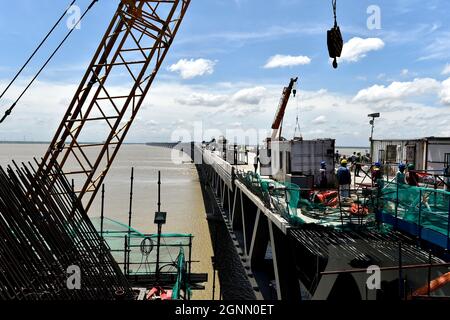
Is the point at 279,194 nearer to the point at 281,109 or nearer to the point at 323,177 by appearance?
the point at 323,177

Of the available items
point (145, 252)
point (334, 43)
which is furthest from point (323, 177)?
point (145, 252)

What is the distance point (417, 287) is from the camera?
872 cm

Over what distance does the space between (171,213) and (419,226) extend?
3030cm

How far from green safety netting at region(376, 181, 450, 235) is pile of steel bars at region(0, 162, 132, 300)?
828 cm

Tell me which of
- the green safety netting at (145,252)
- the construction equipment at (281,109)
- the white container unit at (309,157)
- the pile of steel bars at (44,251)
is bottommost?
the green safety netting at (145,252)

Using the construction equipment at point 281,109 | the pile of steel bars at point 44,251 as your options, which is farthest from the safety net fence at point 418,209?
the construction equipment at point 281,109

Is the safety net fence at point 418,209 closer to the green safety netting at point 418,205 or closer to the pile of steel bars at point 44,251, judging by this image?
the green safety netting at point 418,205

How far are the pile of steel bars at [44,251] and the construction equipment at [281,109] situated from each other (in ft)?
82.9

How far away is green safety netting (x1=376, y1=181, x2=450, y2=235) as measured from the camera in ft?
29.9

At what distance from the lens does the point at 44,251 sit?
9109mm

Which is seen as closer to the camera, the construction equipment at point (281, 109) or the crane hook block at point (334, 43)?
the crane hook block at point (334, 43)

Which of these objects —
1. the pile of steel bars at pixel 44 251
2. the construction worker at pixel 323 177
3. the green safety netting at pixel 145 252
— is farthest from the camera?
the construction worker at pixel 323 177

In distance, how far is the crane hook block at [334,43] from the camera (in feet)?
41.7
